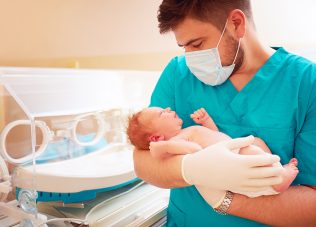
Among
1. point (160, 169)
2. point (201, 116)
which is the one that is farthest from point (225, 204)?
point (201, 116)

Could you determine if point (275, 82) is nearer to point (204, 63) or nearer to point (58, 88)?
point (204, 63)

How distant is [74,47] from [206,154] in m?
1.40

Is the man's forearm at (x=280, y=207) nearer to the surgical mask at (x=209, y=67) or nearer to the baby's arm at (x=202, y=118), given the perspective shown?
the baby's arm at (x=202, y=118)

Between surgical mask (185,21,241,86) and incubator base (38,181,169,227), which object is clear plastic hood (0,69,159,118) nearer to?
incubator base (38,181,169,227)

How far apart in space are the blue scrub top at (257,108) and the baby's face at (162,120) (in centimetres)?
8

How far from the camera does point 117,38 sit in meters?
2.25

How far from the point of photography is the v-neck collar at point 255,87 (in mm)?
1123

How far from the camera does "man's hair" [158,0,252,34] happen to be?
108 cm

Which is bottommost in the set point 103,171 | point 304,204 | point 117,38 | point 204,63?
point 103,171

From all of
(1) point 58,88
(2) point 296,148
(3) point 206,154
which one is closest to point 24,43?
(1) point 58,88

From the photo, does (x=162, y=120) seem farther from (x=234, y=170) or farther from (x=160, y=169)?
(x=234, y=170)

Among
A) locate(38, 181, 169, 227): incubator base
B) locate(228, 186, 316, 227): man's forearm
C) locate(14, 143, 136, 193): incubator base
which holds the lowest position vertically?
locate(38, 181, 169, 227): incubator base

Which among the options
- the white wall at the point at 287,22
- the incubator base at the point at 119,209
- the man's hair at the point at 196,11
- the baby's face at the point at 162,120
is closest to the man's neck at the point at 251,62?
the man's hair at the point at 196,11

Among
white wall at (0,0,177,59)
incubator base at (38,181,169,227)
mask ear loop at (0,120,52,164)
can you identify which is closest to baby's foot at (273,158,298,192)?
incubator base at (38,181,169,227)
